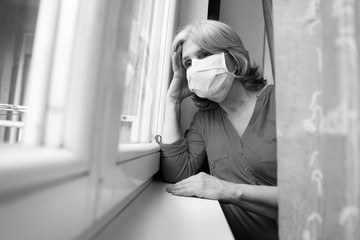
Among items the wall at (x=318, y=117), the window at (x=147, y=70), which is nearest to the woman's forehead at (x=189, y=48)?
the window at (x=147, y=70)

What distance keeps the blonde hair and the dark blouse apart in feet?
0.34

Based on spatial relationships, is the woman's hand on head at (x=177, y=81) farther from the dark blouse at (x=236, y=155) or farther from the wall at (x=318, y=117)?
the wall at (x=318, y=117)

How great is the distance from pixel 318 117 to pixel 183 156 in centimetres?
57

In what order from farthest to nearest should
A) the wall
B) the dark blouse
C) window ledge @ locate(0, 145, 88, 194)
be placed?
the dark blouse, the wall, window ledge @ locate(0, 145, 88, 194)

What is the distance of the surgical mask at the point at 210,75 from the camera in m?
0.91

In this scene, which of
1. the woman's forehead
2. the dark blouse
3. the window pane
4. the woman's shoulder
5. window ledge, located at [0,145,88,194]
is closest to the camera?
window ledge, located at [0,145,88,194]

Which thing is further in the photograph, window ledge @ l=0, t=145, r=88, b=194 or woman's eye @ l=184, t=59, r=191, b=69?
woman's eye @ l=184, t=59, r=191, b=69

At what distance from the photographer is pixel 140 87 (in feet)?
2.85

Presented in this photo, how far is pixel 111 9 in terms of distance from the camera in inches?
12.1

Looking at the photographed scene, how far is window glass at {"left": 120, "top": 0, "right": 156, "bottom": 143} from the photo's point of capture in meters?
0.73

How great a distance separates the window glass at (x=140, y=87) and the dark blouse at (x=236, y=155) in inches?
4.8

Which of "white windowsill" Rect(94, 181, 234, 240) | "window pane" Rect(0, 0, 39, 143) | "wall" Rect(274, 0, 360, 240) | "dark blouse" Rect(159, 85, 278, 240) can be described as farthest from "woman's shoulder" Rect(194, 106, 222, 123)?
"window pane" Rect(0, 0, 39, 143)

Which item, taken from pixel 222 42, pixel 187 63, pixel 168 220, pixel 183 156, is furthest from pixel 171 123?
pixel 168 220

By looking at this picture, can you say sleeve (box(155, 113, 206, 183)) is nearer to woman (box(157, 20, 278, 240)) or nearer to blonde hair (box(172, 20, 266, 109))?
woman (box(157, 20, 278, 240))
